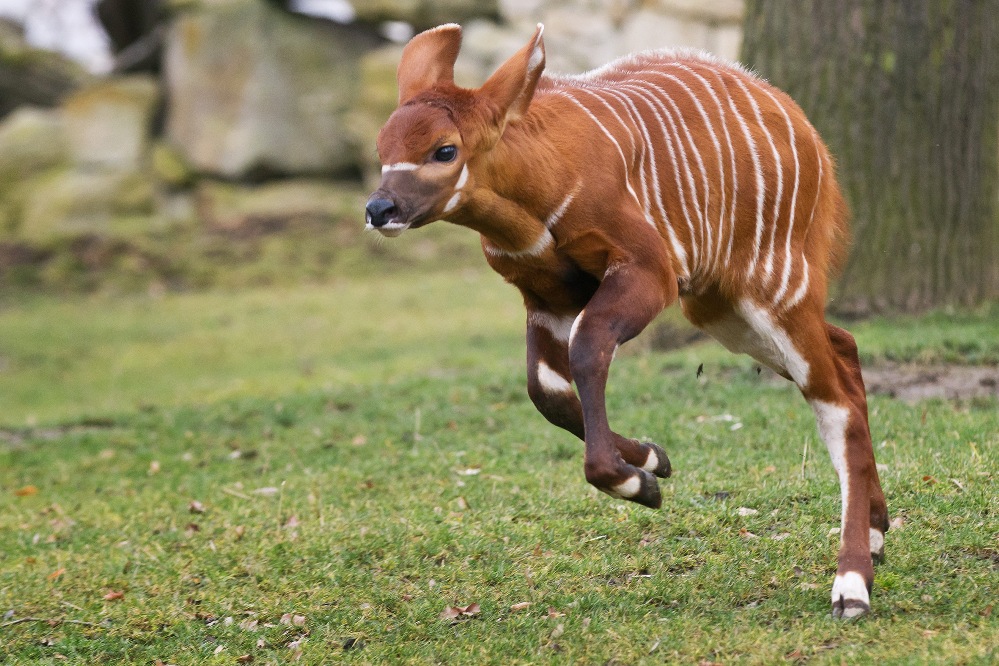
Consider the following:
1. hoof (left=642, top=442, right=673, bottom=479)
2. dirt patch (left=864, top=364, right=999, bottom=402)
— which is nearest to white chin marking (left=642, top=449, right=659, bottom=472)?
hoof (left=642, top=442, right=673, bottom=479)

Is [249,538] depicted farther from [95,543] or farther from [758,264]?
[758,264]

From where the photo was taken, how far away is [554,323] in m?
4.40

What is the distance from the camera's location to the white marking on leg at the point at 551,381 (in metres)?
4.36

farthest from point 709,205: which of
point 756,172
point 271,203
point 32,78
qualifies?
point 32,78

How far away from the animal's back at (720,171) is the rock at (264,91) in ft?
46.1

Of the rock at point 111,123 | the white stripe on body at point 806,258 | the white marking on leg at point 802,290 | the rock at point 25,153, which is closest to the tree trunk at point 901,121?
the white stripe on body at point 806,258

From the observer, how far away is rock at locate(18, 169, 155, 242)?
17844 mm

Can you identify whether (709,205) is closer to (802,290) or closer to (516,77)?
(802,290)

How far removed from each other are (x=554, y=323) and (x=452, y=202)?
2.36 ft

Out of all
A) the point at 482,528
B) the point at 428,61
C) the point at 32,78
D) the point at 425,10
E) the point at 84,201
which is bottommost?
the point at 84,201

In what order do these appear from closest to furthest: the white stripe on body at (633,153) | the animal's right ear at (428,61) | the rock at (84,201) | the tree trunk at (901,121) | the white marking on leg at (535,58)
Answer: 1. the white marking on leg at (535,58)
2. the animal's right ear at (428,61)
3. the white stripe on body at (633,153)
4. the tree trunk at (901,121)
5. the rock at (84,201)

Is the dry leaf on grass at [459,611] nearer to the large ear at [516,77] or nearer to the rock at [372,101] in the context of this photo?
the large ear at [516,77]

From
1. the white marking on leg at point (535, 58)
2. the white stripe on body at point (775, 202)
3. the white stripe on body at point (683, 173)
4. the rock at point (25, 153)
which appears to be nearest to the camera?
the white marking on leg at point (535, 58)

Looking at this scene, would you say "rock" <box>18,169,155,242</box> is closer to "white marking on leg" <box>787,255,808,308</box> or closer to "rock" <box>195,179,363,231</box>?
"rock" <box>195,179,363,231</box>
